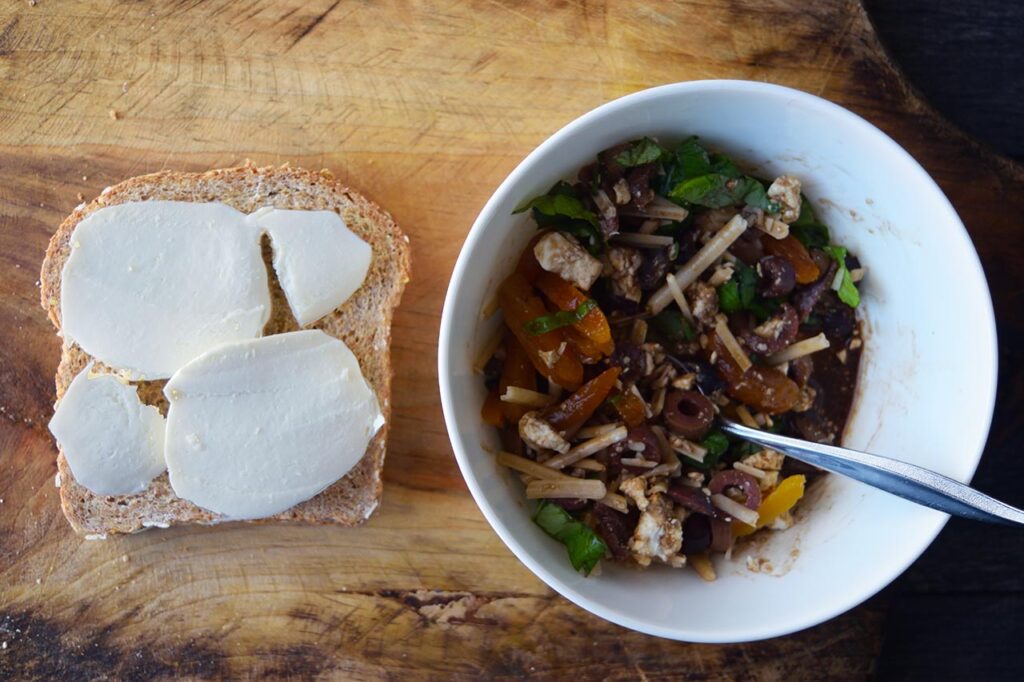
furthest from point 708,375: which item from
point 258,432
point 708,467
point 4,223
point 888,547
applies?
point 4,223

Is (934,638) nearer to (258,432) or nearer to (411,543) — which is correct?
(411,543)

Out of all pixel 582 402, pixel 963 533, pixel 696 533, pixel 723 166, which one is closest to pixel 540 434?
pixel 582 402

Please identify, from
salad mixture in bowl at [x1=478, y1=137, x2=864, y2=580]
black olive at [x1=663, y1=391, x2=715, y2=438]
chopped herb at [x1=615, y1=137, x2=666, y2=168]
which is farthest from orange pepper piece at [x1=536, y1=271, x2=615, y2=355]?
chopped herb at [x1=615, y1=137, x2=666, y2=168]

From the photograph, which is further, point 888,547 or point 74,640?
point 74,640

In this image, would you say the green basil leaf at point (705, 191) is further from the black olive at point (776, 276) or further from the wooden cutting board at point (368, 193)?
the wooden cutting board at point (368, 193)

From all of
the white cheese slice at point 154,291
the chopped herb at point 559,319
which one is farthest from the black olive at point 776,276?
the white cheese slice at point 154,291

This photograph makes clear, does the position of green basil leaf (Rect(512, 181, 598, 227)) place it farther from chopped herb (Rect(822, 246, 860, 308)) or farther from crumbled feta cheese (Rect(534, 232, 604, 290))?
chopped herb (Rect(822, 246, 860, 308))

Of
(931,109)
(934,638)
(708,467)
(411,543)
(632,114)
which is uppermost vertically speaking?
(632,114)
